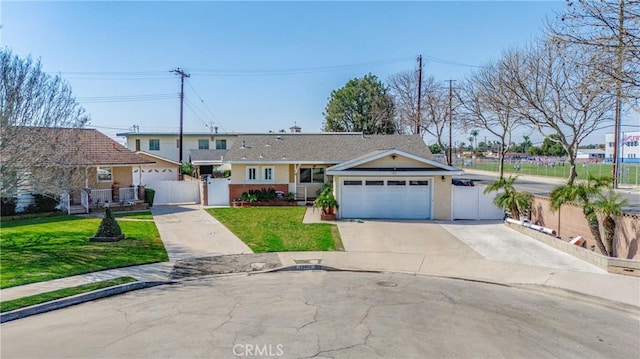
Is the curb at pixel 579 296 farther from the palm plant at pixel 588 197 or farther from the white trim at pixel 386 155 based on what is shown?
the white trim at pixel 386 155

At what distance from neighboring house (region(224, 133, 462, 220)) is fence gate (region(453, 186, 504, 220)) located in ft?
1.41

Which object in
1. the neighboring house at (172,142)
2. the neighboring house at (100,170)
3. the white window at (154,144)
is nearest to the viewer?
the neighboring house at (100,170)

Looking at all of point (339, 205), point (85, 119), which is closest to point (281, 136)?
point (339, 205)

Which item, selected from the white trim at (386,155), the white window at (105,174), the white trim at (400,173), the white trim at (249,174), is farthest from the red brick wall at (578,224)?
the white window at (105,174)

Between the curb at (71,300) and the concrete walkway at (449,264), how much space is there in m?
0.58

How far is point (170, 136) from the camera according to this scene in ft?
149

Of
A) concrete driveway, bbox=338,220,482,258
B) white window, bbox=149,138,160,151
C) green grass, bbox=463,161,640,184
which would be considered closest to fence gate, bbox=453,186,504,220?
concrete driveway, bbox=338,220,482,258

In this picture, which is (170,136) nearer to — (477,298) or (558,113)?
(558,113)

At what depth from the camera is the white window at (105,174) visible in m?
25.4

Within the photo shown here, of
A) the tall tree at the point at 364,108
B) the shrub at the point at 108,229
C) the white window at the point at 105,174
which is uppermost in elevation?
the tall tree at the point at 364,108

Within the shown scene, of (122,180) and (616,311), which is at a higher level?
(122,180)

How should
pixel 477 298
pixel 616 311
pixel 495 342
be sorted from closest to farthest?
pixel 495 342 → pixel 616 311 → pixel 477 298

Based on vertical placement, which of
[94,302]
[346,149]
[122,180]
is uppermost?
[346,149]

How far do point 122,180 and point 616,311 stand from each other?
2531 cm
